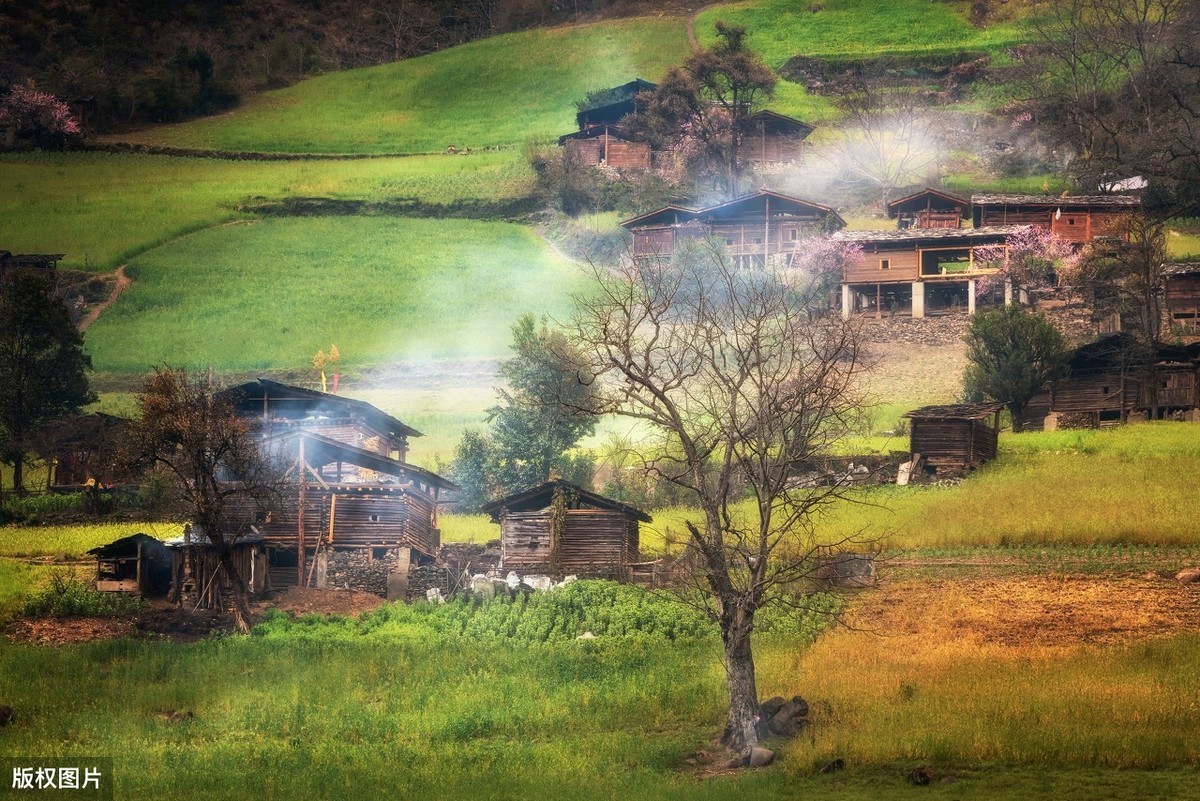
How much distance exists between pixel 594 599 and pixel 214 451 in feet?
36.4

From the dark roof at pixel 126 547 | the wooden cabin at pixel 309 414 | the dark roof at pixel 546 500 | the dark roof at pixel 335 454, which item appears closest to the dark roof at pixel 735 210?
the wooden cabin at pixel 309 414

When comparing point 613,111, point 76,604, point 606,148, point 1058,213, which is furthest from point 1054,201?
point 76,604

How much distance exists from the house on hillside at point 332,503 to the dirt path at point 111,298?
3870cm

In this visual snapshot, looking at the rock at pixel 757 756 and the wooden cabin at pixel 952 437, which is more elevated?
the wooden cabin at pixel 952 437

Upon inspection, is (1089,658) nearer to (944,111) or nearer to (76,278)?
(76,278)

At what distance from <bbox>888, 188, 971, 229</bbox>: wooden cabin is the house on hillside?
152 feet

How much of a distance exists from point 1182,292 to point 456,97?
74707 mm

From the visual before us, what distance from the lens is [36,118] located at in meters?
122

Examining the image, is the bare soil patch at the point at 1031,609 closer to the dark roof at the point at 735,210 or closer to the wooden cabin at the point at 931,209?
the dark roof at the point at 735,210

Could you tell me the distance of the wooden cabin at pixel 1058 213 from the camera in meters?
90.3

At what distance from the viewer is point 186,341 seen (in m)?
87.1

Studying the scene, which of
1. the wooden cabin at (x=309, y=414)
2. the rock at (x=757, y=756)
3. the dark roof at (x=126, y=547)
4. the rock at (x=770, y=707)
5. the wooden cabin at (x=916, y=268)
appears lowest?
the rock at (x=757, y=756)

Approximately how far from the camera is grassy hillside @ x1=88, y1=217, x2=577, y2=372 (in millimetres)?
86062

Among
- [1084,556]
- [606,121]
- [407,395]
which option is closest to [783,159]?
[606,121]
